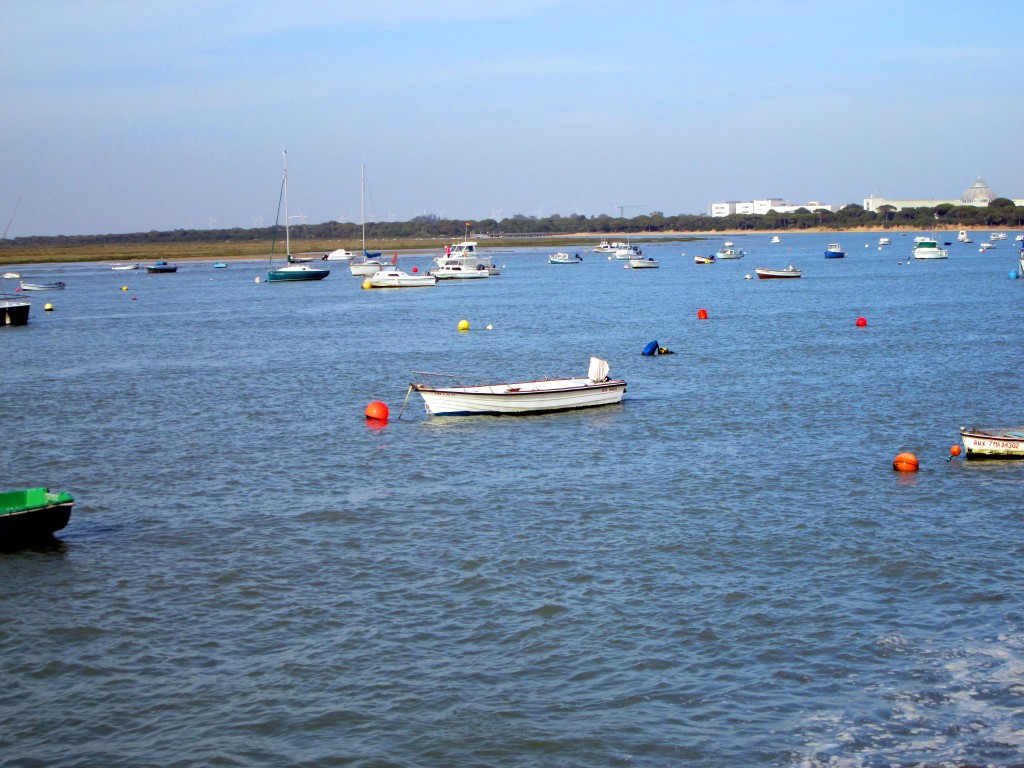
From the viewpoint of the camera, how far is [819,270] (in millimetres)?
136000

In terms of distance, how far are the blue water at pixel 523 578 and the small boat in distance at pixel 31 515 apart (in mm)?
449

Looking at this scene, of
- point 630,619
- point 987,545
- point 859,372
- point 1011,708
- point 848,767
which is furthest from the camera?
point 859,372

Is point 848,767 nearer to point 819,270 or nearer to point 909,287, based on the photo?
point 909,287

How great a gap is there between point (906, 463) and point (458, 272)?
103314 mm

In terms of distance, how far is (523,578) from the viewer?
2017 cm

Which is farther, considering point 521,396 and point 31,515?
point 521,396

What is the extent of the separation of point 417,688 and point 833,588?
26.0ft

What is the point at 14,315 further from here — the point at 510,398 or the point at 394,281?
the point at 510,398

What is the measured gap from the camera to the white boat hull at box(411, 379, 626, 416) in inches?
1401

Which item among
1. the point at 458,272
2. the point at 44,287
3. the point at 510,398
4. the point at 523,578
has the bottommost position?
the point at 523,578

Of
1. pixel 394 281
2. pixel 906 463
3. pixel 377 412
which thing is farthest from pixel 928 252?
pixel 906 463

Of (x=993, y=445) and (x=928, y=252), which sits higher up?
(x=928, y=252)

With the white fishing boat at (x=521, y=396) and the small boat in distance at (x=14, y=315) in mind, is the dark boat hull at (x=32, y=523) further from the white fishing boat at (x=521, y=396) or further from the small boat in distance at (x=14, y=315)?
the small boat in distance at (x=14, y=315)

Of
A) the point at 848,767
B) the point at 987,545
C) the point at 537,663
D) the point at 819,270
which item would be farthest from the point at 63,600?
the point at 819,270
